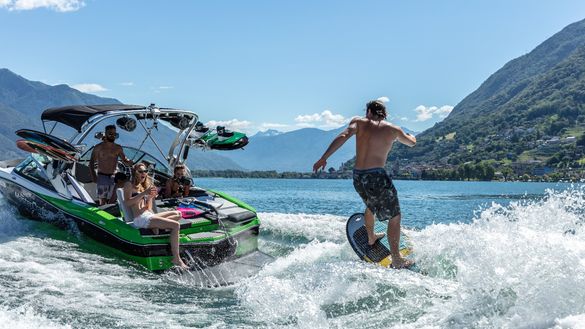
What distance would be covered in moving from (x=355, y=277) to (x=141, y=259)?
4126 mm

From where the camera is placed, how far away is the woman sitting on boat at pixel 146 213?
9492mm

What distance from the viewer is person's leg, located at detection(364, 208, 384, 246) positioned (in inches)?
344

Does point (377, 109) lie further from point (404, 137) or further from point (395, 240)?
point (395, 240)

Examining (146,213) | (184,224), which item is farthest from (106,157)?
(184,224)

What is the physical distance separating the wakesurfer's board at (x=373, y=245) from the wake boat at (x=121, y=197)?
7.38 ft

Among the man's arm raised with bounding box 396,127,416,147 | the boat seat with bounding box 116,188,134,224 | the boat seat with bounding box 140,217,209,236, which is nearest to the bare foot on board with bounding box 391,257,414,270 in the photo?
the man's arm raised with bounding box 396,127,416,147

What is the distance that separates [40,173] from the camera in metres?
11.8

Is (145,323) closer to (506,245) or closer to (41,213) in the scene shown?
(506,245)

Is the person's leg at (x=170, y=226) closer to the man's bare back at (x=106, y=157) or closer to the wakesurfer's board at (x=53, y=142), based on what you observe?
the wakesurfer's board at (x=53, y=142)

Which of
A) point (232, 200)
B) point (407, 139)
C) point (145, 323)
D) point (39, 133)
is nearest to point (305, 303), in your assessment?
point (145, 323)

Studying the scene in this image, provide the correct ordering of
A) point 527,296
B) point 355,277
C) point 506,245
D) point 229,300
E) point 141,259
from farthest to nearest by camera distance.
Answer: point 141,259 → point 229,300 → point 355,277 → point 506,245 → point 527,296

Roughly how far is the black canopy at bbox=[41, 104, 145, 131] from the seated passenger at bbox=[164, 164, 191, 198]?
1.64 metres

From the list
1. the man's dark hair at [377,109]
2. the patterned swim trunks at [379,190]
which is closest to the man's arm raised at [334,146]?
the man's dark hair at [377,109]

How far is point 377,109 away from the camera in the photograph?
793cm
